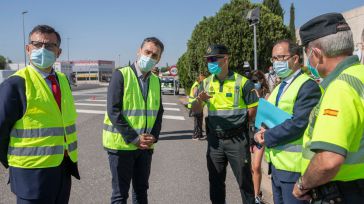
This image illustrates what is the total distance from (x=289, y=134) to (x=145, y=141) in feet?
4.69

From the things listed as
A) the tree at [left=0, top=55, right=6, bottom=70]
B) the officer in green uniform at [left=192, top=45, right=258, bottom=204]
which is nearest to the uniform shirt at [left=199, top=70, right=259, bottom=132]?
the officer in green uniform at [left=192, top=45, right=258, bottom=204]

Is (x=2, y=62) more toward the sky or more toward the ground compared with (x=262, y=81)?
more toward the sky

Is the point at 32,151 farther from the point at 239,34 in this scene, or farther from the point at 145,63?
the point at 239,34

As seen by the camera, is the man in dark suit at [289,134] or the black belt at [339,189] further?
the man in dark suit at [289,134]

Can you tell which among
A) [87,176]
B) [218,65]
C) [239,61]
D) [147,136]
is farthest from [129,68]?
[239,61]

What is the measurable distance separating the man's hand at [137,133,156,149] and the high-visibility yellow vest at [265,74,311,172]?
1.25 m

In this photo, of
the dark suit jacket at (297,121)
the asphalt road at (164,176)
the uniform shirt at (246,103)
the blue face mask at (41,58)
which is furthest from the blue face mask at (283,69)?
the asphalt road at (164,176)

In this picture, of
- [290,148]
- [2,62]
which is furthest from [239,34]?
[2,62]

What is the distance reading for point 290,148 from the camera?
3.03 meters

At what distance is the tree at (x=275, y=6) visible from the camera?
43062 millimetres

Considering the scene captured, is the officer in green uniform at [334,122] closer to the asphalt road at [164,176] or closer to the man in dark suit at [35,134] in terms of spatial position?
the man in dark suit at [35,134]

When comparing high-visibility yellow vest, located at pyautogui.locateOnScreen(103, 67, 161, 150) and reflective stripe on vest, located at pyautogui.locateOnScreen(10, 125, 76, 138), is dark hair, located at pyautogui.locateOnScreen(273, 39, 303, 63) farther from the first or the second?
reflective stripe on vest, located at pyautogui.locateOnScreen(10, 125, 76, 138)

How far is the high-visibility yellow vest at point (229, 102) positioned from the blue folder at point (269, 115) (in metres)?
0.83

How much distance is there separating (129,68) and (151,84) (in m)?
0.29
